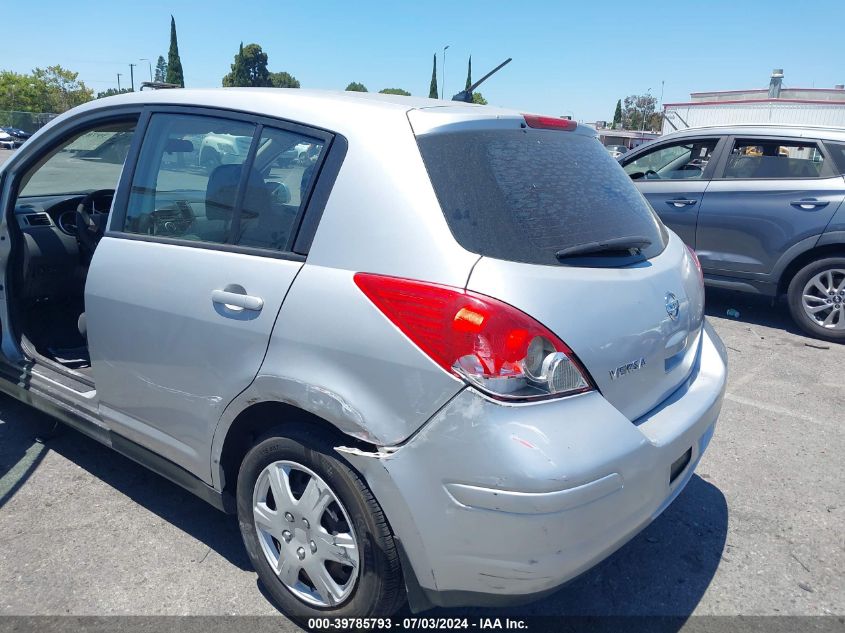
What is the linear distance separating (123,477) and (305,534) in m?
1.60

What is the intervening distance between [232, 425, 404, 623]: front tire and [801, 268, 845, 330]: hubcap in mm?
5290

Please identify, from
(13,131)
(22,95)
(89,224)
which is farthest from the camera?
(22,95)

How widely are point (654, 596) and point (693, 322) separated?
1.07 metres

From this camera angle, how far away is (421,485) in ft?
6.37

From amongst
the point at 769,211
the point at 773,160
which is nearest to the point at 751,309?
the point at 769,211

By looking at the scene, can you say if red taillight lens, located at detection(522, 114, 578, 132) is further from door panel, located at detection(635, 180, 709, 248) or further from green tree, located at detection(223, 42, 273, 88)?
green tree, located at detection(223, 42, 273, 88)

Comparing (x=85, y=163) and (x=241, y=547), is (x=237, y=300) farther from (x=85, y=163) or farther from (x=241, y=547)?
(x=85, y=163)

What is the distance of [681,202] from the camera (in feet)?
22.2

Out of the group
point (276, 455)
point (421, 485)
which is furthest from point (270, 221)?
point (421, 485)

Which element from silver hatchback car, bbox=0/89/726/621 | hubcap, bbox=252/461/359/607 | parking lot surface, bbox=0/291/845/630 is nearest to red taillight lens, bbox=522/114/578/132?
silver hatchback car, bbox=0/89/726/621

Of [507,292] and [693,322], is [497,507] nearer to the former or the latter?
[507,292]

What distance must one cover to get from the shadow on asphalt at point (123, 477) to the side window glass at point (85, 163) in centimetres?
136

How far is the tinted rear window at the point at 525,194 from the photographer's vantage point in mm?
2055

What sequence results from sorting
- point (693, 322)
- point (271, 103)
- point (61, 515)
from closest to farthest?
point (271, 103) → point (693, 322) → point (61, 515)
